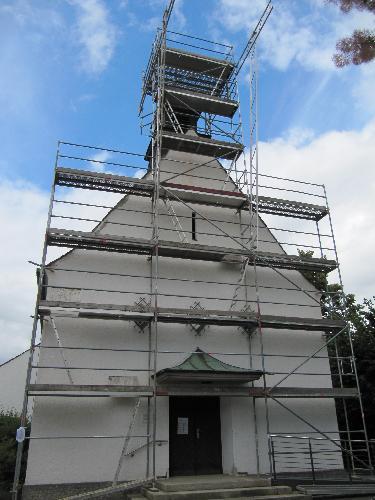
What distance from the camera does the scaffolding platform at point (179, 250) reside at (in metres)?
12.9

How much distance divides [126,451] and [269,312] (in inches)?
234

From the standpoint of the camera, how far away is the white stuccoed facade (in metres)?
11.4

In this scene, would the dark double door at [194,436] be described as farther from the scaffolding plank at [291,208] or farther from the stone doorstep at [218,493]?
the scaffolding plank at [291,208]

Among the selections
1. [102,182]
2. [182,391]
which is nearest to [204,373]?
[182,391]

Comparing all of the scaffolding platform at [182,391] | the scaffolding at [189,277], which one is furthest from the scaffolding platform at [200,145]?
the scaffolding platform at [182,391]

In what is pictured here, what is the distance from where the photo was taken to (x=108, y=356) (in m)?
12.5

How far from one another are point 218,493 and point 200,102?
45.2ft

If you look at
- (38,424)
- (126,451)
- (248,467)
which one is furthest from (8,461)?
(248,467)

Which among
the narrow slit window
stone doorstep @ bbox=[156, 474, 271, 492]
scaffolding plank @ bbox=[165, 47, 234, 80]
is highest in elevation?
scaffolding plank @ bbox=[165, 47, 234, 80]

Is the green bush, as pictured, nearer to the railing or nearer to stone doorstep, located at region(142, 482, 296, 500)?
stone doorstep, located at region(142, 482, 296, 500)

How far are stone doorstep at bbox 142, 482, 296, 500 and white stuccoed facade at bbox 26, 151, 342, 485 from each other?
78.8 inches

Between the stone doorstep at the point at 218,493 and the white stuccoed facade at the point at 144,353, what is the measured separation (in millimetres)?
2002

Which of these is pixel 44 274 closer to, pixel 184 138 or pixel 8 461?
pixel 8 461

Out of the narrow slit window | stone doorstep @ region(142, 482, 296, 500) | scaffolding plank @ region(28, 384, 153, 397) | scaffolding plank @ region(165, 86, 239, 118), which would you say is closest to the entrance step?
stone doorstep @ region(142, 482, 296, 500)
